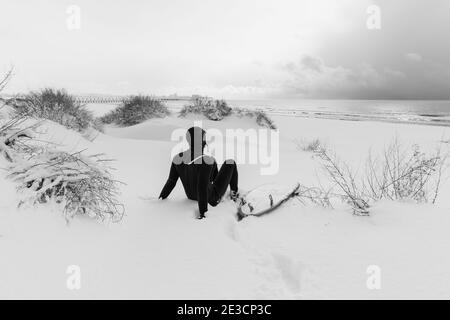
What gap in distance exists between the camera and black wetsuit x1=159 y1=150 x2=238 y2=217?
3.58m

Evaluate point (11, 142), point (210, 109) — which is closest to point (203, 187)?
point (11, 142)

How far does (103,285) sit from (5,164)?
1793mm

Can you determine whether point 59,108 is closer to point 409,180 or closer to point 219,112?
point 219,112

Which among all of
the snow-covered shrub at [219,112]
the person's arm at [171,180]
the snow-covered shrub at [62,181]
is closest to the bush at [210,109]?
the snow-covered shrub at [219,112]

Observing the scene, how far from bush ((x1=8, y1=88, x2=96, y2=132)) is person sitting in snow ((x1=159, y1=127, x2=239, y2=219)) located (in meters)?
9.42

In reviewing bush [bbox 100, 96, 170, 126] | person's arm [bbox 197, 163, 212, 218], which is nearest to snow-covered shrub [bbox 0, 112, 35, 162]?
person's arm [bbox 197, 163, 212, 218]

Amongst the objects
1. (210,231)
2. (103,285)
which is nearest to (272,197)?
(210,231)

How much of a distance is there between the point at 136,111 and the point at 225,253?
19.7 meters

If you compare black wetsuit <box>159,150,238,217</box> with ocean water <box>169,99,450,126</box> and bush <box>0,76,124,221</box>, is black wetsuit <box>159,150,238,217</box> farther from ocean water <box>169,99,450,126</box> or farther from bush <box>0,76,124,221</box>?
ocean water <box>169,99,450,126</box>

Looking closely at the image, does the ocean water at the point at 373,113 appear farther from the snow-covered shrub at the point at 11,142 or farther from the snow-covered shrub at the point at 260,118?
the snow-covered shrub at the point at 11,142

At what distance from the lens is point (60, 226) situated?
2455 mm

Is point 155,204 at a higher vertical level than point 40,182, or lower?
lower

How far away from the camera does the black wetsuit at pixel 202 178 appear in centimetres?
358
